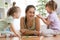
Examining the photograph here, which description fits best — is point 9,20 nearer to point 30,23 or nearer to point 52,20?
point 30,23

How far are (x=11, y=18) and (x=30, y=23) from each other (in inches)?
7.1

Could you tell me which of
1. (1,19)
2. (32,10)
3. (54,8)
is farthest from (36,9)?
(1,19)

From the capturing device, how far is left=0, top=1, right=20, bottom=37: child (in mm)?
1698

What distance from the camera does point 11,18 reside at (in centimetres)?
174

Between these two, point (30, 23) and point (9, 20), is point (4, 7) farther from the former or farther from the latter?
point (30, 23)

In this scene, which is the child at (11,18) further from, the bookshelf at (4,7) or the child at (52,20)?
the child at (52,20)

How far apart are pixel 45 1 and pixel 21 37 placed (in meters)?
0.38

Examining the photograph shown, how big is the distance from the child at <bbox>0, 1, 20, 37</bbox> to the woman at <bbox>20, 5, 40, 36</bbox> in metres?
0.07

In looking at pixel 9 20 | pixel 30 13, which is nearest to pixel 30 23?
pixel 30 13

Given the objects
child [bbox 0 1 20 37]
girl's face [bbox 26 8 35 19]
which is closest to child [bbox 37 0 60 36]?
girl's face [bbox 26 8 35 19]

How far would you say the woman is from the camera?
176 centimetres

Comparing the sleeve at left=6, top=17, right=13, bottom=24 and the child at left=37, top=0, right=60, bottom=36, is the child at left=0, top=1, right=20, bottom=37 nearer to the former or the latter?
the sleeve at left=6, top=17, right=13, bottom=24

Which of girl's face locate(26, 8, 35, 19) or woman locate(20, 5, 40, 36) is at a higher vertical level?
girl's face locate(26, 8, 35, 19)

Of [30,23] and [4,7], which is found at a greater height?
[4,7]
